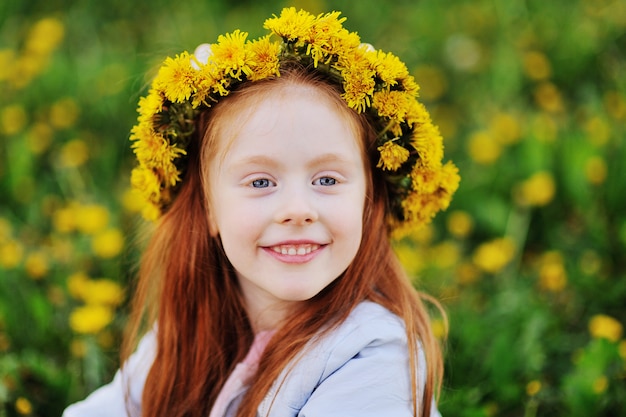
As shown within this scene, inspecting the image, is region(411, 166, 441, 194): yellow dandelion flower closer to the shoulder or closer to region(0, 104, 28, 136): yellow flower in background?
the shoulder

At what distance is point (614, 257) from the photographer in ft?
8.59

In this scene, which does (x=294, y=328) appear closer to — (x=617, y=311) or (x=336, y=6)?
(x=617, y=311)

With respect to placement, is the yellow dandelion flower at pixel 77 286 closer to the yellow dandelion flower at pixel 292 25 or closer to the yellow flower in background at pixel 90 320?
the yellow flower in background at pixel 90 320

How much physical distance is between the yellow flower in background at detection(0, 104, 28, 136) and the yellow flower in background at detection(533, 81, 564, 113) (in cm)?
239

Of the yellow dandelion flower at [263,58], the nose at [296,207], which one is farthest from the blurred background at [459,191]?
the nose at [296,207]

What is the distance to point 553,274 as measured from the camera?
2.56 meters

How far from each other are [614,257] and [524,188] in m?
0.43

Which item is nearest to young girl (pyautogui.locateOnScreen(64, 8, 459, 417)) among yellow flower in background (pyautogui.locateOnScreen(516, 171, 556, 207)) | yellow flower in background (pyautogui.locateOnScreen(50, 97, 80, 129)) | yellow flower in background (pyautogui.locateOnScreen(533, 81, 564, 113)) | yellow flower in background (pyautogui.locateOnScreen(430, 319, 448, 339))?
yellow flower in background (pyautogui.locateOnScreen(430, 319, 448, 339))

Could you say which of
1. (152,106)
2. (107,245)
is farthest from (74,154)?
(152,106)

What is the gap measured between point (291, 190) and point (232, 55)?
12.1 inches

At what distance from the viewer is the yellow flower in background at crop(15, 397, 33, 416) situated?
1.98 m

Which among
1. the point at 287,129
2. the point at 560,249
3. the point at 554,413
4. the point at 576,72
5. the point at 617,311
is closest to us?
the point at 287,129

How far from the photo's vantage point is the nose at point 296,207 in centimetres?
151

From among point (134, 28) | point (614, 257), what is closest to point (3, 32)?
point (134, 28)
